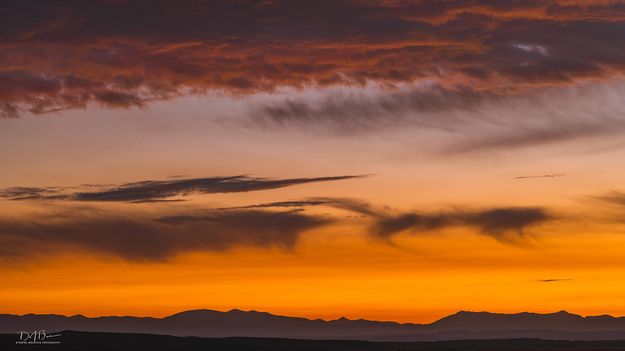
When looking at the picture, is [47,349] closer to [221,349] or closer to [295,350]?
[221,349]

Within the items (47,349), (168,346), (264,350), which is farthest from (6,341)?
(264,350)

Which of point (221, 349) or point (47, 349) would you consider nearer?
point (47, 349)

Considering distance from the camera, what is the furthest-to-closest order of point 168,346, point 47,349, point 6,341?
point 168,346 < point 6,341 < point 47,349

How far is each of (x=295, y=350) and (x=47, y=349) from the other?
195 ft

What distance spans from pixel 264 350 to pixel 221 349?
9678mm

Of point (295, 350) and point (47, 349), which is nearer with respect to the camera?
point (47, 349)

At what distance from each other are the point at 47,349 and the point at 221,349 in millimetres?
45322

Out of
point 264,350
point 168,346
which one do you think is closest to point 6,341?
point 168,346

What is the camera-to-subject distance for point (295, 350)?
199875mm

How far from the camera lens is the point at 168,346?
191375 mm

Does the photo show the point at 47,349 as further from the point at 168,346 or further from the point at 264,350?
the point at 264,350

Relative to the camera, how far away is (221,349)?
632 ft

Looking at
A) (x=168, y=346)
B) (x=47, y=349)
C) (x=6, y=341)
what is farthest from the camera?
(x=168, y=346)

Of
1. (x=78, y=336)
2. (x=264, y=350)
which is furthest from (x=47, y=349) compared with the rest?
(x=264, y=350)
